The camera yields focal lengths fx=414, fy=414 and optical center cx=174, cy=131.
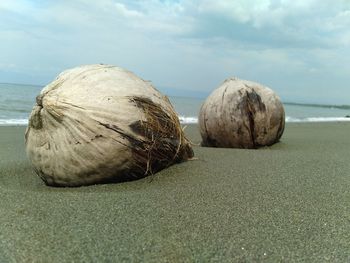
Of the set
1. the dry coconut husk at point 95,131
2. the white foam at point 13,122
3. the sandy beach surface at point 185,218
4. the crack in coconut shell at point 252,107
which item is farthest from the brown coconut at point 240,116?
the white foam at point 13,122

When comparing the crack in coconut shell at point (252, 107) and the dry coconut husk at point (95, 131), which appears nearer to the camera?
the dry coconut husk at point (95, 131)

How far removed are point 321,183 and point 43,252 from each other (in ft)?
6.33

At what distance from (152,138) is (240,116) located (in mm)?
2018

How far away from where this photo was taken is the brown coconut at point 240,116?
473 centimetres

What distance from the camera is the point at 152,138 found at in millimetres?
2920

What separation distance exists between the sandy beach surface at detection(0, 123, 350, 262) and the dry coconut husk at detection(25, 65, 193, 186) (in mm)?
125

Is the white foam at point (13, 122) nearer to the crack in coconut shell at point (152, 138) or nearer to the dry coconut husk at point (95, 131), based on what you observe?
the dry coconut husk at point (95, 131)

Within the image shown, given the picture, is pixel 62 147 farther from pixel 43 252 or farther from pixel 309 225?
pixel 309 225

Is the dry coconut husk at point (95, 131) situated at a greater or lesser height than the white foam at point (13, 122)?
greater

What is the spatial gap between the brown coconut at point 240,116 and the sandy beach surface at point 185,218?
63.1 inches

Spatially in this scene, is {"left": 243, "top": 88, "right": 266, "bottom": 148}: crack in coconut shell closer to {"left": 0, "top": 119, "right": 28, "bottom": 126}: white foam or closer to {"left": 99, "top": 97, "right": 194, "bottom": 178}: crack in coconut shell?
{"left": 99, "top": 97, "right": 194, "bottom": 178}: crack in coconut shell

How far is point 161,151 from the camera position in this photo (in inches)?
119

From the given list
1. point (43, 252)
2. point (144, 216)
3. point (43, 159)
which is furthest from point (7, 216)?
point (43, 159)

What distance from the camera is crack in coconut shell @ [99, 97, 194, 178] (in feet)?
9.30
